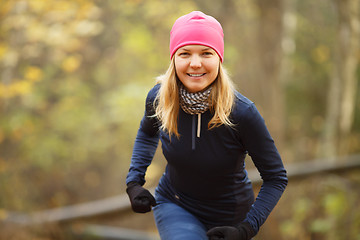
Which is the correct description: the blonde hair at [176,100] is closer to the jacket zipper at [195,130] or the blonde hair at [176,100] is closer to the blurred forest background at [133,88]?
the jacket zipper at [195,130]

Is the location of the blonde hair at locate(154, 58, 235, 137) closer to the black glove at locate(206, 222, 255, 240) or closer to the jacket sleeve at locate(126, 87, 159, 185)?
the jacket sleeve at locate(126, 87, 159, 185)

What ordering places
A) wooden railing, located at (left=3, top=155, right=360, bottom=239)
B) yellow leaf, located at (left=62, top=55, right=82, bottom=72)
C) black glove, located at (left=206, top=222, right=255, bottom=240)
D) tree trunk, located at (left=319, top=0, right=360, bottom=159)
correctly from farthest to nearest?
yellow leaf, located at (left=62, top=55, right=82, bottom=72), tree trunk, located at (left=319, top=0, right=360, bottom=159), wooden railing, located at (left=3, top=155, right=360, bottom=239), black glove, located at (left=206, top=222, right=255, bottom=240)

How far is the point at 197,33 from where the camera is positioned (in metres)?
2.13

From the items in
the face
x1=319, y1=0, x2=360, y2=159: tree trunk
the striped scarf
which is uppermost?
the face

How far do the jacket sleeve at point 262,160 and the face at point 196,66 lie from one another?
0.91ft

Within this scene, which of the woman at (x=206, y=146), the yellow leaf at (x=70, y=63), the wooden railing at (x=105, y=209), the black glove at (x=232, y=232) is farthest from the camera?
the yellow leaf at (x=70, y=63)

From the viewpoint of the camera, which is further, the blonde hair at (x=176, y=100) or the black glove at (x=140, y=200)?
the black glove at (x=140, y=200)

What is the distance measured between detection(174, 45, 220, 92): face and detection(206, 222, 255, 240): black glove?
29.1 inches

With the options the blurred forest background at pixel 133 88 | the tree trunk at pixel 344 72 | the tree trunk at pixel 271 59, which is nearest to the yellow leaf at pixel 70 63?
the blurred forest background at pixel 133 88

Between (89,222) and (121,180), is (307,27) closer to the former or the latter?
(121,180)

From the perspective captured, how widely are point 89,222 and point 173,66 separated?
4.75 meters

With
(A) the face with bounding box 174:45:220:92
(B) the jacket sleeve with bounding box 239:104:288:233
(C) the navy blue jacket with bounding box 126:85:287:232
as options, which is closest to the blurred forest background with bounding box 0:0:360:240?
(C) the navy blue jacket with bounding box 126:85:287:232

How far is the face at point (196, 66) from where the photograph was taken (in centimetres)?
214

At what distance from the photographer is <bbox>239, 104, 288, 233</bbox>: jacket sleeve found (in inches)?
83.8
